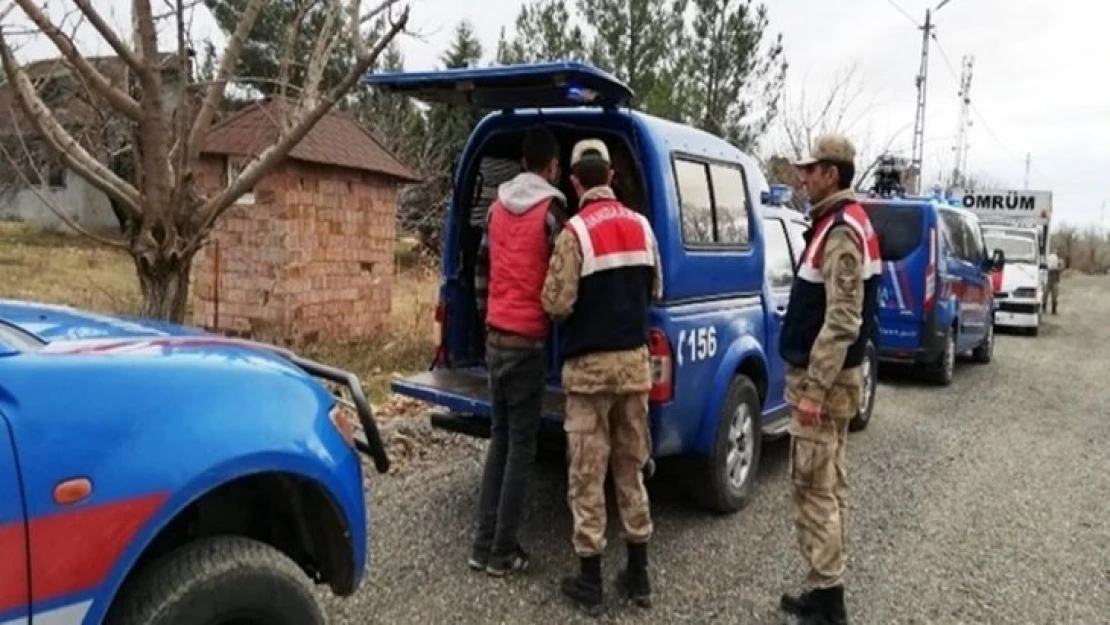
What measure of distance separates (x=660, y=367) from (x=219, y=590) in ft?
8.16

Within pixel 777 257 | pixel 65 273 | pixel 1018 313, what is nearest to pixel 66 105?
pixel 777 257

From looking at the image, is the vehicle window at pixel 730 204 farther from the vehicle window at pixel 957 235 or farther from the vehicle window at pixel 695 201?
the vehicle window at pixel 957 235

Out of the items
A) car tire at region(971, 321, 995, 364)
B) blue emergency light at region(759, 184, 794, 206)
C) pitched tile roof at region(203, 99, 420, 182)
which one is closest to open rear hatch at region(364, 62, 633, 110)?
blue emergency light at region(759, 184, 794, 206)

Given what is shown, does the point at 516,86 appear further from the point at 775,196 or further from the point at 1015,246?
the point at 1015,246

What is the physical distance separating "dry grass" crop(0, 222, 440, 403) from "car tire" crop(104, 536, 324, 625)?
14.6 ft

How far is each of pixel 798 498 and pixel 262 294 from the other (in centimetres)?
698

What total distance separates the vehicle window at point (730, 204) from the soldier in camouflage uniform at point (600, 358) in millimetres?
1178

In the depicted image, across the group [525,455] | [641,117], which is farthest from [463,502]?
[641,117]

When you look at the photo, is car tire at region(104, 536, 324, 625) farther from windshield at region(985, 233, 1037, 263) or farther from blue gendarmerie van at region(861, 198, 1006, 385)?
windshield at region(985, 233, 1037, 263)

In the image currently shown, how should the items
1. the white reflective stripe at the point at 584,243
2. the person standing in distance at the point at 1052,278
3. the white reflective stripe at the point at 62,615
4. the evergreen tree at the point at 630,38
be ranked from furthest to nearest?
1. the evergreen tree at the point at 630,38
2. the person standing in distance at the point at 1052,278
3. the white reflective stripe at the point at 584,243
4. the white reflective stripe at the point at 62,615

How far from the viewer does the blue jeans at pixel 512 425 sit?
4102 mm

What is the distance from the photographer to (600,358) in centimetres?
389

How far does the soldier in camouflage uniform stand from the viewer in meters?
3.89

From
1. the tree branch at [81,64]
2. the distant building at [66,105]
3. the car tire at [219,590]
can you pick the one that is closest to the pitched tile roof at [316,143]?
the distant building at [66,105]
